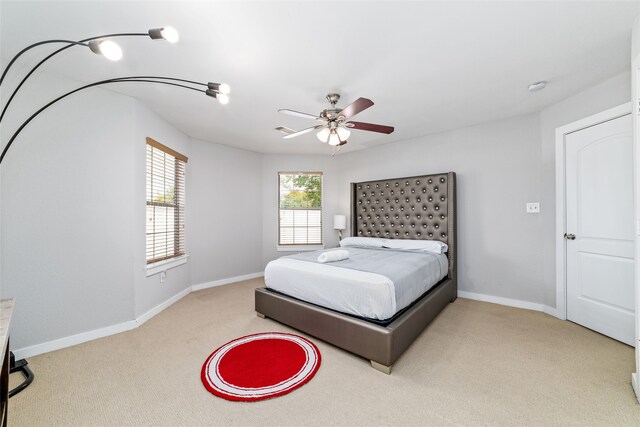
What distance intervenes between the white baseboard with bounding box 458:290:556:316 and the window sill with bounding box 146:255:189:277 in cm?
411

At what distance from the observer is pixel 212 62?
2.11 meters

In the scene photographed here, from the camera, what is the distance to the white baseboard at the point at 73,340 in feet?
7.10

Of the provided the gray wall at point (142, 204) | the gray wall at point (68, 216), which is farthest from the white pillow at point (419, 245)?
the gray wall at point (68, 216)

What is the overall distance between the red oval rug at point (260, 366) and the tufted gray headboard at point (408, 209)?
7.95 feet

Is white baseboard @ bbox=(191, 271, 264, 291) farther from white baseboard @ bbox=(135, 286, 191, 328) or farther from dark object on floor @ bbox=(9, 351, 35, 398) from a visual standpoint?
dark object on floor @ bbox=(9, 351, 35, 398)

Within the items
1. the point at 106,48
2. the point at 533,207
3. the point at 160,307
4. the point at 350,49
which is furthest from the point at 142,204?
the point at 533,207

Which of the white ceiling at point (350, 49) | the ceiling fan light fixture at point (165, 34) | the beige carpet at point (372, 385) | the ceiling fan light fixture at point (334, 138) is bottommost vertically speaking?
the beige carpet at point (372, 385)

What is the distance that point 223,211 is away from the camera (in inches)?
178

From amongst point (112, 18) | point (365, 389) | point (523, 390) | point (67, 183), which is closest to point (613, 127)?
point (523, 390)

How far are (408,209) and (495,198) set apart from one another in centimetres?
116

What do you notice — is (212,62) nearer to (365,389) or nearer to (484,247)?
(365,389)

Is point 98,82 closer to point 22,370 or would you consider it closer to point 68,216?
point 68,216

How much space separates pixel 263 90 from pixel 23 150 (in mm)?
2105

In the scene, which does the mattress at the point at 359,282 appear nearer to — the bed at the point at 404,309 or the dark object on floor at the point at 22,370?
the bed at the point at 404,309
